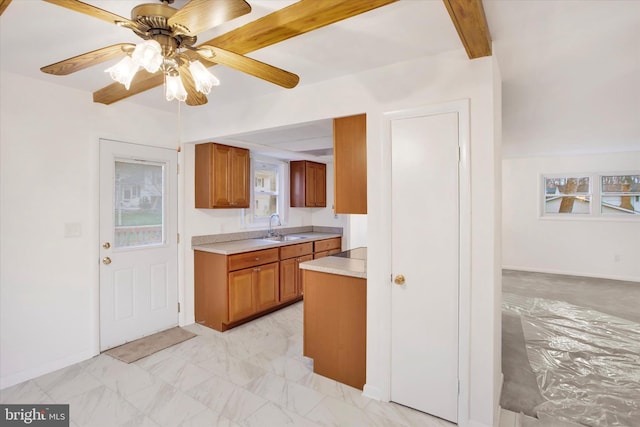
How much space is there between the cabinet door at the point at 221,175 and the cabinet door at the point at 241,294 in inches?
33.7

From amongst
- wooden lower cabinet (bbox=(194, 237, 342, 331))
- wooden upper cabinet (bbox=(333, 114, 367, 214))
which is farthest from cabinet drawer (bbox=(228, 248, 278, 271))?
wooden upper cabinet (bbox=(333, 114, 367, 214))

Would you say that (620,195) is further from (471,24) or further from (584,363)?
(471,24)

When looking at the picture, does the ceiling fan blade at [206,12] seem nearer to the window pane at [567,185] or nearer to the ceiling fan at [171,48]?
the ceiling fan at [171,48]

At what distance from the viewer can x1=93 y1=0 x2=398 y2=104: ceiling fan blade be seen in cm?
150

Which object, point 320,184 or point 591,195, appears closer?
point 320,184

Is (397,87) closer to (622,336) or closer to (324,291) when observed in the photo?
(324,291)

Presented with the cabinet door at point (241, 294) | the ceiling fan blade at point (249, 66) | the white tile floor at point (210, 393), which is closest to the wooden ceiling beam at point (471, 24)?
the ceiling fan blade at point (249, 66)

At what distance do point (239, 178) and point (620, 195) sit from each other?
6708mm

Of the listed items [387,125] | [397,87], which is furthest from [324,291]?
[397,87]

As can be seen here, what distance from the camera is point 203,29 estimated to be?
1337mm

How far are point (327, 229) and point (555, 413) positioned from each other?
3930mm

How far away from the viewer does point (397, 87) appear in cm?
228

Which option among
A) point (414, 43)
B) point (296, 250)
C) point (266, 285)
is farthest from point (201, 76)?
point (296, 250)

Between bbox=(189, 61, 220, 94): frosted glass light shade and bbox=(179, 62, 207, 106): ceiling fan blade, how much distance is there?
0.06 m
